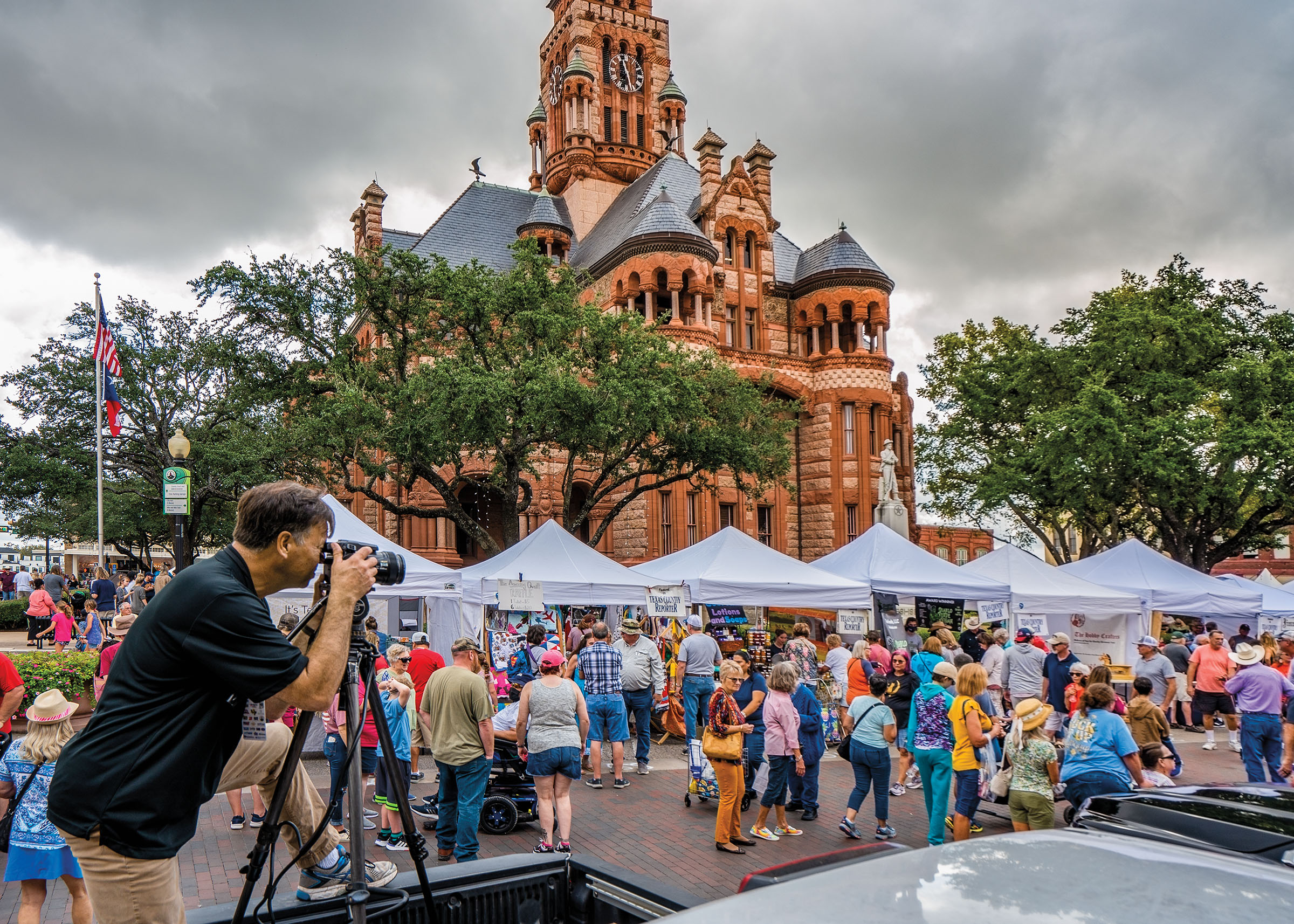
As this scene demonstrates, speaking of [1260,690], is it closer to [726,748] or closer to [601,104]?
[726,748]

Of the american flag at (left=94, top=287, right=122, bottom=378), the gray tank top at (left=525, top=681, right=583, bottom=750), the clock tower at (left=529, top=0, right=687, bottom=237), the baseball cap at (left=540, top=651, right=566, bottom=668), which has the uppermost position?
the clock tower at (left=529, top=0, right=687, bottom=237)

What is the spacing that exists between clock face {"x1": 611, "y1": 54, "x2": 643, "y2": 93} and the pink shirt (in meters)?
45.6

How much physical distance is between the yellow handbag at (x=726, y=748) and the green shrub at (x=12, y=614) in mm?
29554

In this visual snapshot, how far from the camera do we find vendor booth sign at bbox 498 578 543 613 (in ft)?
48.6

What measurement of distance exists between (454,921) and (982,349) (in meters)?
38.8

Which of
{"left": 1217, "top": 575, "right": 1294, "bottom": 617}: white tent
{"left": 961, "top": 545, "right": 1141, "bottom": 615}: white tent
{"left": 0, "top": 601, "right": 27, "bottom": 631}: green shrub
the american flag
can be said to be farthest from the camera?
{"left": 0, "top": 601, "right": 27, "bottom": 631}: green shrub

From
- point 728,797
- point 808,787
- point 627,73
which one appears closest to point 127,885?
point 728,797

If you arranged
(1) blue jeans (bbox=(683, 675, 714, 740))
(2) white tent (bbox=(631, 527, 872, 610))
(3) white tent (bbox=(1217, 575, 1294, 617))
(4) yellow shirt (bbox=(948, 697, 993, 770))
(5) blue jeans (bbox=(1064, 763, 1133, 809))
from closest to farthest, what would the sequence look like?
(5) blue jeans (bbox=(1064, 763, 1133, 809))
(4) yellow shirt (bbox=(948, 697, 993, 770))
(1) blue jeans (bbox=(683, 675, 714, 740))
(2) white tent (bbox=(631, 527, 872, 610))
(3) white tent (bbox=(1217, 575, 1294, 617))

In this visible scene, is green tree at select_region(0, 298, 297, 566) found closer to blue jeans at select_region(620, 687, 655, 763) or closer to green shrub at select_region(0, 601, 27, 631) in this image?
green shrub at select_region(0, 601, 27, 631)

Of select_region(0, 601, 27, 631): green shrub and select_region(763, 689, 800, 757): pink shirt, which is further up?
select_region(763, 689, 800, 757): pink shirt

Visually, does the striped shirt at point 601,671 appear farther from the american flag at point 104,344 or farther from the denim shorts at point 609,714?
the american flag at point 104,344

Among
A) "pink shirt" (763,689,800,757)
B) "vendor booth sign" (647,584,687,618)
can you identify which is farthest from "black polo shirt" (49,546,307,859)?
"vendor booth sign" (647,584,687,618)

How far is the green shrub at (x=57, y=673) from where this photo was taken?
1073 cm

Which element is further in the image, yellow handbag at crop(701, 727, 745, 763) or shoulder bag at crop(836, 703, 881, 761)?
shoulder bag at crop(836, 703, 881, 761)
